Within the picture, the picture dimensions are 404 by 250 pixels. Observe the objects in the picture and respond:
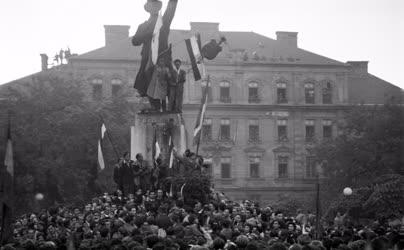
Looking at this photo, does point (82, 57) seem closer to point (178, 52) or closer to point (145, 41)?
point (178, 52)

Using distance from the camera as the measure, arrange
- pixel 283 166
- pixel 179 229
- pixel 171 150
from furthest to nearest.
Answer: pixel 283 166 < pixel 171 150 < pixel 179 229

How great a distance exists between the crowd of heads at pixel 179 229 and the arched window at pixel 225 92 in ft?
154

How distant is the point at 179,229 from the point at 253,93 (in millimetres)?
57296

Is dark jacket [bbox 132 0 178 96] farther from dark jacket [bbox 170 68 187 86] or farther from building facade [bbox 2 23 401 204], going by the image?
building facade [bbox 2 23 401 204]

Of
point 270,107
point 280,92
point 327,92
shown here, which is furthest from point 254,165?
point 327,92

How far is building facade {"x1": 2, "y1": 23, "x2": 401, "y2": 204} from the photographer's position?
7544cm

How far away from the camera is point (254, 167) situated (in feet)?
251

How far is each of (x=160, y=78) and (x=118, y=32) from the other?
48317 mm

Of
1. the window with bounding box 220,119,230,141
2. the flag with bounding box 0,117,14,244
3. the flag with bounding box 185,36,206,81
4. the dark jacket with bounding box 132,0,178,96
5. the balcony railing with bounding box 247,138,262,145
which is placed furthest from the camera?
the balcony railing with bounding box 247,138,262,145

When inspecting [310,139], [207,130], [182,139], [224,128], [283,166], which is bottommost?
[182,139]

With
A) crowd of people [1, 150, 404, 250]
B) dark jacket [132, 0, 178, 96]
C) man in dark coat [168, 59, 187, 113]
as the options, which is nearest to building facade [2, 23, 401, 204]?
Answer: dark jacket [132, 0, 178, 96]

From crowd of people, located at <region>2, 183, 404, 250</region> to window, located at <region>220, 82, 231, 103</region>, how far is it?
47665mm

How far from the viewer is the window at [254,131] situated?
76.8 metres

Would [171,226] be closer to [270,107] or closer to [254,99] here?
[254,99]
